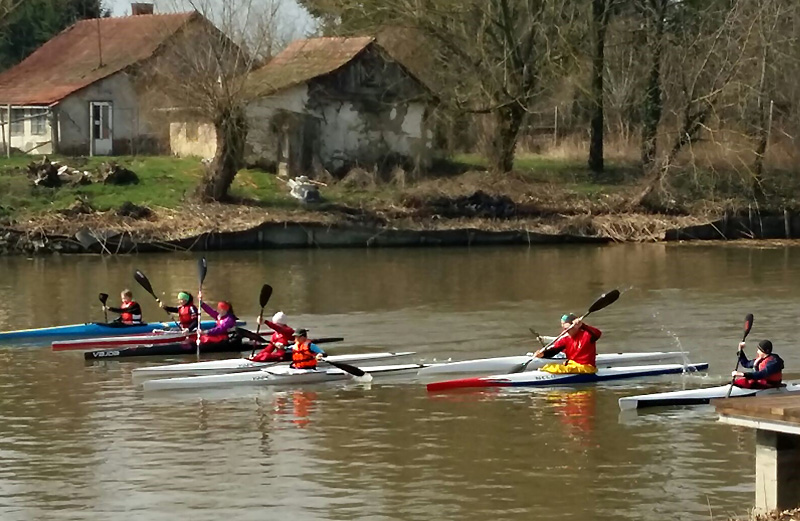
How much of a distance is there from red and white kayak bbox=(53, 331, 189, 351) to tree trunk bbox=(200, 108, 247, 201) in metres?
19.9

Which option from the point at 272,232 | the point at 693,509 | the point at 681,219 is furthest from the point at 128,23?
the point at 693,509

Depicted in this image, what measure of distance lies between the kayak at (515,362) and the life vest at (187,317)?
16.2 feet

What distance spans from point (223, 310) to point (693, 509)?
36.6 ft

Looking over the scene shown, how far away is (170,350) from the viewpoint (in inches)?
907

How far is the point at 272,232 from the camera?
42.5 m

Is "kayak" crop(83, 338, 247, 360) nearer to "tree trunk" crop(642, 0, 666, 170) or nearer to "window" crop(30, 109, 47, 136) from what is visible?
"tree trunk" crop(642, 0, 666, 170)

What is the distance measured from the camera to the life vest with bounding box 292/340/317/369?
20531 millimetres

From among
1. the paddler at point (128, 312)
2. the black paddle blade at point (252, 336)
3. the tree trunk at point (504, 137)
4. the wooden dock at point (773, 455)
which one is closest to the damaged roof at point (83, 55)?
the tree trunk at point (504, 137)

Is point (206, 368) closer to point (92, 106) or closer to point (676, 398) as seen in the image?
point (676, 398)

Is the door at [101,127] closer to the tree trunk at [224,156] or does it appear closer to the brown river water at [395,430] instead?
the tree trunk at [224,156]

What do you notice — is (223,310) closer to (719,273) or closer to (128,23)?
(719,273)

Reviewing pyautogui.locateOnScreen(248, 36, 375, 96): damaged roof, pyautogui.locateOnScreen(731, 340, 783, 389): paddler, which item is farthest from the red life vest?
pyautogui.locateOnScreen(248, 36, 375, 96): damaged roof

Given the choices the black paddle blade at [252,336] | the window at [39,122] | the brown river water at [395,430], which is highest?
the window at [39,122]

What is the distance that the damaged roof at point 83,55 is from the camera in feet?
174
